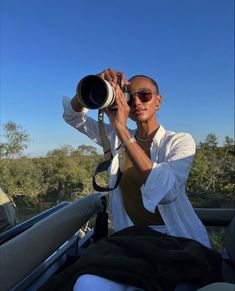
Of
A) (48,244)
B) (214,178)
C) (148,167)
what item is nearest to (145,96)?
(148,167)

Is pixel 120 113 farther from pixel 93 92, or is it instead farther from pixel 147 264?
pixel 147 264

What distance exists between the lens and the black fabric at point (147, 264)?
866mm

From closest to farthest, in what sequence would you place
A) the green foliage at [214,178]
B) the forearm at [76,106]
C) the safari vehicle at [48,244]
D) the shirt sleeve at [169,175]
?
the safari vehicle at [48,244] → the shirt sleeve at [169,175] → the forearm at [76,106] → the green foliage at [214,178]

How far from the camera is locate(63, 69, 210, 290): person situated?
1.27 metres

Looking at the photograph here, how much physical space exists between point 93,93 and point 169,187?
0.41 metres

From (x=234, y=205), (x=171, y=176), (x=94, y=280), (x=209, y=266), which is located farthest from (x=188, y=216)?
(x=234, y=205)

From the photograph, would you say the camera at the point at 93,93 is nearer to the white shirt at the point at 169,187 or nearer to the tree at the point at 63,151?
the white shirt at the point at 169,187

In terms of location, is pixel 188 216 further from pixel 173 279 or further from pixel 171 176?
pixel 173 279

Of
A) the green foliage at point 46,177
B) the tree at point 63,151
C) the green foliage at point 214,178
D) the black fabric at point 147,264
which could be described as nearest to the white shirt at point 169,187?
the black fabric at point 147,264

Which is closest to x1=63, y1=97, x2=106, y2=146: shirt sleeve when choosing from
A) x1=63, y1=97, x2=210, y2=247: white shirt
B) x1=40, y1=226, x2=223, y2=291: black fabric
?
x1=63, y1=97, x2=210, y2=247: white shirt

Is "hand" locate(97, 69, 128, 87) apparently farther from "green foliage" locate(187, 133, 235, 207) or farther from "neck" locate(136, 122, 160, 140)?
"green foliage" locate(187, 133, 235, 207)

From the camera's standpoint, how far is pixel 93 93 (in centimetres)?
137

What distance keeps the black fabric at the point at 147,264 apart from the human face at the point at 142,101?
0.56 meters

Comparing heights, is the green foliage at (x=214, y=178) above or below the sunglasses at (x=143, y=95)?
below
